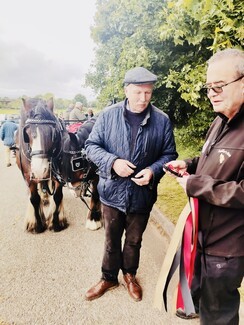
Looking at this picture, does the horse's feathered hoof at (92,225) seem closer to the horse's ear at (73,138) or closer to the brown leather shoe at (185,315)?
the horse's ear at (73,138)

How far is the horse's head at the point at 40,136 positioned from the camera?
10.9 feet

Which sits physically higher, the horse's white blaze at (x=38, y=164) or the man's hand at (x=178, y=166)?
the man's hand at (x=178, y=166)

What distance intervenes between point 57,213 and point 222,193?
3.19 meters

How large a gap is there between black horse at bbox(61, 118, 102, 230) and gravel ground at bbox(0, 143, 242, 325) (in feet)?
0.98

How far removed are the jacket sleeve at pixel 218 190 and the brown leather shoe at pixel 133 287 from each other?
5.24 ft

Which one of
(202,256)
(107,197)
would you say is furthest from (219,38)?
(202,256)

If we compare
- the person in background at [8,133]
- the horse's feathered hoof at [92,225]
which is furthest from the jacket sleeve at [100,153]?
the person in background at [8,133]

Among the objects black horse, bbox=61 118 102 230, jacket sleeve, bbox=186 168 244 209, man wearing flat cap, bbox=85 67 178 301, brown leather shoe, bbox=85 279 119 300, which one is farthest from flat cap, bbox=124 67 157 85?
brown leather shoe, bbox=85 279 119 300

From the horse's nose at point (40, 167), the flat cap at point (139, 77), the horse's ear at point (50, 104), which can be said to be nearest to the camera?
the flat cap at point (139, 77)

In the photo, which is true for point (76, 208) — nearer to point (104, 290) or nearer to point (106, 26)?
point (104, 290)

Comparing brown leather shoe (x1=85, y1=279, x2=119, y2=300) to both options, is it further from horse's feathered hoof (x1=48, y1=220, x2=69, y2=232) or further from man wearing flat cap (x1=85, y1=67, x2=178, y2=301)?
horse's feathered hoof (x1=48, y1=220, x2=69, y2=232)

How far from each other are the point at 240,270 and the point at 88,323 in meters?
1.46

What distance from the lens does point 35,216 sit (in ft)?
13.4

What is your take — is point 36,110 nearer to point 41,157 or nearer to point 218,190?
point 41,157
